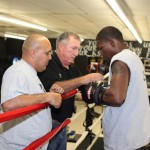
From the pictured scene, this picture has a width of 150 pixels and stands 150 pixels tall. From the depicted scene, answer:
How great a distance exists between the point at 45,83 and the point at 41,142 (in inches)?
33.8

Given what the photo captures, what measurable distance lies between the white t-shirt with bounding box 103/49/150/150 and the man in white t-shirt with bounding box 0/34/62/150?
1.78 ft

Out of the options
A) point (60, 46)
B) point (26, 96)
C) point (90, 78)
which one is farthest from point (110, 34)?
point (26, 96)

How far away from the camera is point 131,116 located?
6.81 ft

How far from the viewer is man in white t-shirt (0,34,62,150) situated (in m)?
1.78

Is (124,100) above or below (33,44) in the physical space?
below

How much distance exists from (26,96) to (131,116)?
869 millimetres

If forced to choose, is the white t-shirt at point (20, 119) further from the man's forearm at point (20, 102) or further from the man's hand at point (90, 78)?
the man's hand at point (90, 78)

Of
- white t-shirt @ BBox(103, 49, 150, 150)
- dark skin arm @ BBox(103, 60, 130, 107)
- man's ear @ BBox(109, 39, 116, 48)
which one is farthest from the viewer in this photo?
man's ear @ BBox(109, 39, 116, 48)

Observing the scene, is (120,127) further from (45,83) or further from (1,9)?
(1,9)

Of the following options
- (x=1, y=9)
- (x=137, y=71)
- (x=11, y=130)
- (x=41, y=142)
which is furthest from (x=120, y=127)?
(x=1, y=9)

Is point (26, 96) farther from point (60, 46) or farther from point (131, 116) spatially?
point (60, 46)

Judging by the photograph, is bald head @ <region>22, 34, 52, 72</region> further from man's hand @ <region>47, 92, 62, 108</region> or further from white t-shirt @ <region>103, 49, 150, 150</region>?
white t-shirt @ <region>103, 49, 150, 150</region>

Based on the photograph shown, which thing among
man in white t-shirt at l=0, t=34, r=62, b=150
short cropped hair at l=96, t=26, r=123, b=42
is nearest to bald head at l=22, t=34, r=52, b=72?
man in white t-shirt at l=0, t=34, r=62, b=150

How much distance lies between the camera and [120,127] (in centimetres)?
212
